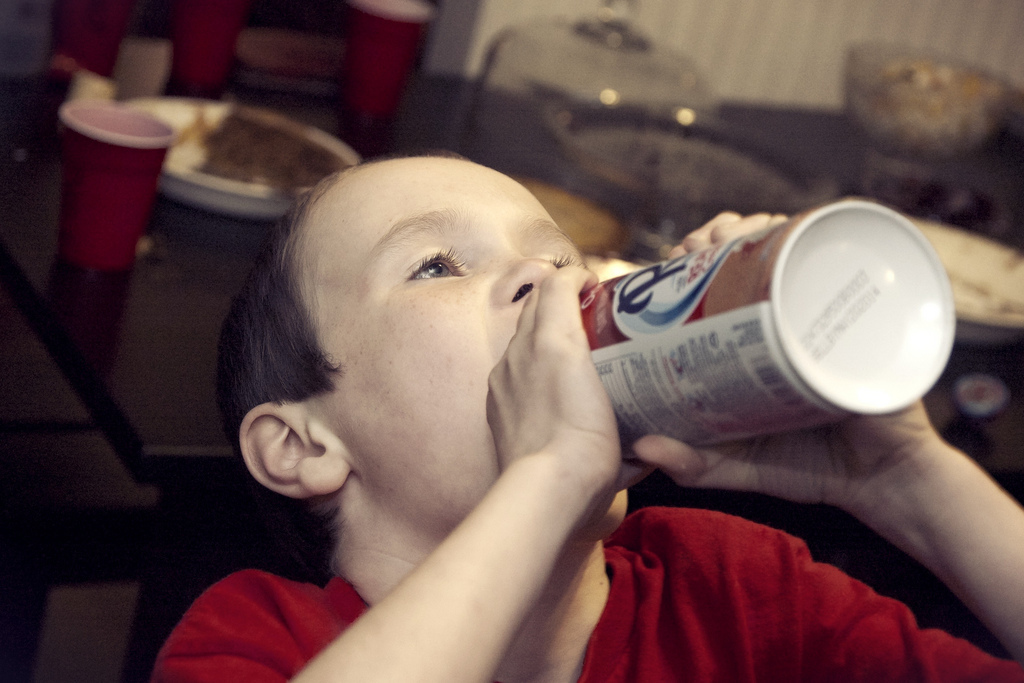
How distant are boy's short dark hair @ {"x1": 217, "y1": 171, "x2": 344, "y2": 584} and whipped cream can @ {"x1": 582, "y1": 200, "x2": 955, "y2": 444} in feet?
1.13

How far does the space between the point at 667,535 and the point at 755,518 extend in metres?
0.24

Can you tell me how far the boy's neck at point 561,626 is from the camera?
0.86 metres

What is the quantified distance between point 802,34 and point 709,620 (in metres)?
2.16

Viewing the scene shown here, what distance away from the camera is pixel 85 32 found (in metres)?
1.61

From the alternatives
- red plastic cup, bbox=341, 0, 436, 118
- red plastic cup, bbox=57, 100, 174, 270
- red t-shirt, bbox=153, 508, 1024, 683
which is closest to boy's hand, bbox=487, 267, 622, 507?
red t-shirt, bbox=153, 508, 1024, 683

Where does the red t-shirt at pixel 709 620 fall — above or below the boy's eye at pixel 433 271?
below

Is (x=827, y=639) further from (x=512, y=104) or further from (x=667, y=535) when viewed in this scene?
(x=512, y=104)

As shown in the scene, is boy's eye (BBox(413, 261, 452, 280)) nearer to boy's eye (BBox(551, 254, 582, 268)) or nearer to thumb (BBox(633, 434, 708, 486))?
boy's eye (BBox(551, 254, 582, 268))

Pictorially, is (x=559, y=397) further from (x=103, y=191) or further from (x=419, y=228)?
(x=103, y=191)

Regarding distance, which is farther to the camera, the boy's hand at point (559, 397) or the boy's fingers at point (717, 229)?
the boy's fingers at point (717, 229)

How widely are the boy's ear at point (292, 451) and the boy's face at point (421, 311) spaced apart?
2 centimetres

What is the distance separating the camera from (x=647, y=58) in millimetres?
2045

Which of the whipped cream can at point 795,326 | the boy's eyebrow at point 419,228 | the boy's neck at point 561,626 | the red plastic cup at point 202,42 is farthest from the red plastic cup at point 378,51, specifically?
the whipped cream can at point 795,326

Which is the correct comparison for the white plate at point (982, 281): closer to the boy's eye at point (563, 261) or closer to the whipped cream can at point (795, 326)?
the boy's eye at point (563, 261)
